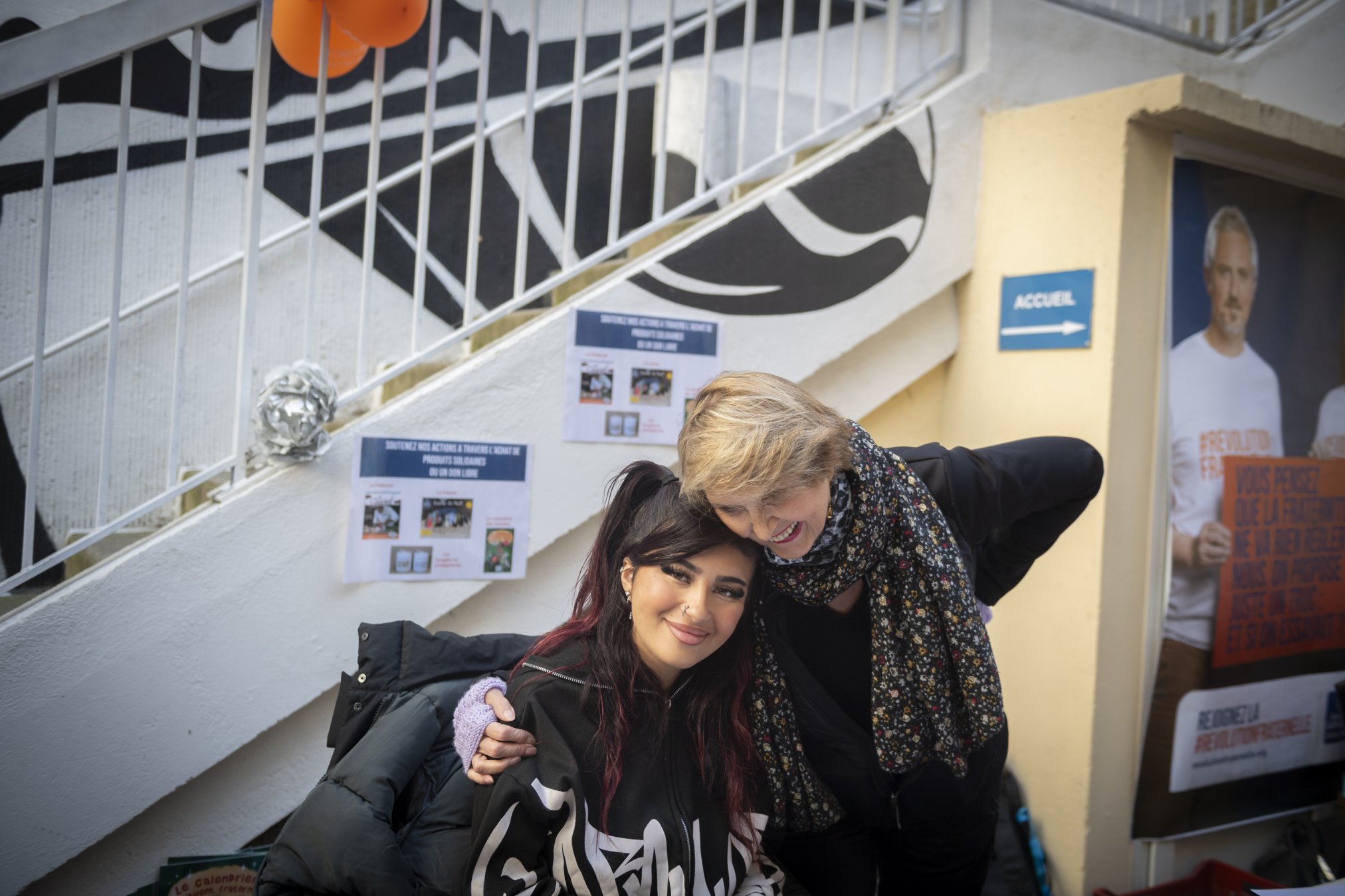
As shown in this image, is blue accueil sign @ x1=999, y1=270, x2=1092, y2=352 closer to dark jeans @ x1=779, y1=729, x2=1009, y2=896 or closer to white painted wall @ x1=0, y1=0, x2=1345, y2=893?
white painted wall @ x1=0, y1=0, x2=1345, y2=893

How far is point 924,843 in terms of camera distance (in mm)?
1967

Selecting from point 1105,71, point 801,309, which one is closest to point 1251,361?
point 1105,71

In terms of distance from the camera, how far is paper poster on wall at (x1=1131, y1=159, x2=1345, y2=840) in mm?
3078

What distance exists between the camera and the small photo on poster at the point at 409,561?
2.56 m

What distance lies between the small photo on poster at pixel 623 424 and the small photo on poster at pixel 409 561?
0.66 m

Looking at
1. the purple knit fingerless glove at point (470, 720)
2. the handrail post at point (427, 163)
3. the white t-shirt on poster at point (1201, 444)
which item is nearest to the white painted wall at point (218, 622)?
the handrail post at point (427, 163)

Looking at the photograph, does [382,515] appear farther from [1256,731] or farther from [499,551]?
[1256,731]

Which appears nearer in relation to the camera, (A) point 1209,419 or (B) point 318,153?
(B) point 318,153

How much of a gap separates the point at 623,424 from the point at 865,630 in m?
1.21

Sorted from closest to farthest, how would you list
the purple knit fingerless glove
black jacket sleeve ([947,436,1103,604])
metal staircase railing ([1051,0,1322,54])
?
the purple knit fingerless glove, black jacket sleeve ([947,436,1103,604]), metal staircase railing ([1051,0,1322,54])

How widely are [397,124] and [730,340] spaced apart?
1.98m

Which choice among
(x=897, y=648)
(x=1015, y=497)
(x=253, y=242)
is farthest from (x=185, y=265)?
A: (x=1015, y=497)

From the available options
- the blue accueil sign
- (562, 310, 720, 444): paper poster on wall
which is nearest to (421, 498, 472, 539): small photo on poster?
(562, 310, 720, 444): paper poster on wall

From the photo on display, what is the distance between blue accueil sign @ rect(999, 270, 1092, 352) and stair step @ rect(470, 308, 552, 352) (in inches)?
65.0
